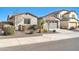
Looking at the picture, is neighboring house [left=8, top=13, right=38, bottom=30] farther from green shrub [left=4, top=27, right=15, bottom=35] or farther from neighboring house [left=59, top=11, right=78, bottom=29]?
neighboring house [left=59, top=11, right=78, bottom=29]

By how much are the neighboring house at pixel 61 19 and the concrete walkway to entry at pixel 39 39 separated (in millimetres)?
210

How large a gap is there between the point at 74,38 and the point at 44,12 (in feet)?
4.21

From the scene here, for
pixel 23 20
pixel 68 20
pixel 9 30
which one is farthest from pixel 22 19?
pixel 68 20

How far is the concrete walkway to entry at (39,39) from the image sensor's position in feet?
19.6

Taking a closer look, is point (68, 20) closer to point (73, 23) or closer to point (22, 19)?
point (73, 23)

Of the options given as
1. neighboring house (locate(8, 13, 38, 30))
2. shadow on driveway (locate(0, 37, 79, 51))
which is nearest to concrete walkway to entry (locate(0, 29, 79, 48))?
shadow on driveway (locate(0, 37, 79, 51))

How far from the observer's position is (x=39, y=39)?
618 cm

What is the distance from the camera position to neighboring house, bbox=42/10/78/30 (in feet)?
20.1

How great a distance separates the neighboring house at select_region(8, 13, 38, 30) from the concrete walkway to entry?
1.39 feet

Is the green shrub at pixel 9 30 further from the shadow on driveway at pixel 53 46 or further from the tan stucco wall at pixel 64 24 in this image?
the tan stucco wall at pixel 64 24

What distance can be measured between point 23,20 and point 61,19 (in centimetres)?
123

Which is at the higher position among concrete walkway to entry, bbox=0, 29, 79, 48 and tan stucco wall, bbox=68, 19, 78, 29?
tan stucco wall, bbox=68, 19, 78, 29

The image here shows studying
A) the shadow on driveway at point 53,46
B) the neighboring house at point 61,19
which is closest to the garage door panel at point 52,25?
the neighboring house at point 61,19
